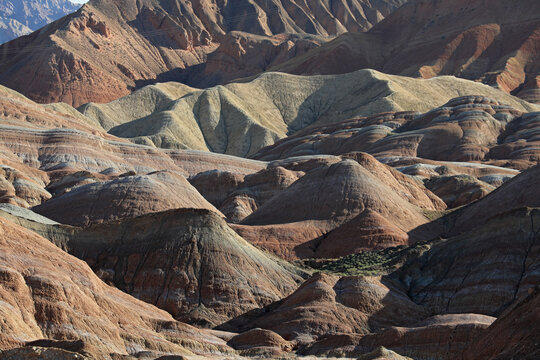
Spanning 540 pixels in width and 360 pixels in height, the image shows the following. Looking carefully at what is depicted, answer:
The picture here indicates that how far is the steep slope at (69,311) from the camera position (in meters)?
33.3

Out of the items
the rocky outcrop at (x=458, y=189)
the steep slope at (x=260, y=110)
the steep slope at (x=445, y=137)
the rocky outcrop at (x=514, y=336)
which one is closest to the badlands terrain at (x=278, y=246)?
the rocky outcrop at (x=514, y=336)

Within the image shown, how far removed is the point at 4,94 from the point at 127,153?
2260 cm

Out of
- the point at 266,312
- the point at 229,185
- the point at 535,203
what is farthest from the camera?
the point at 229,185

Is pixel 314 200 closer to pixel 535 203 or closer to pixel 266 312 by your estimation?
pixel 535 203

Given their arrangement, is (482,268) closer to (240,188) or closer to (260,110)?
(240,188)

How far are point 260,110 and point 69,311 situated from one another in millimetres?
162109

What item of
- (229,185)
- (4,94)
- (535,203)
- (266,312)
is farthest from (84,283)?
(4,94)

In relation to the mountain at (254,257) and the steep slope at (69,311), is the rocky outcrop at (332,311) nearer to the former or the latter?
the mountain at (254,257)

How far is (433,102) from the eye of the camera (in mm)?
182250

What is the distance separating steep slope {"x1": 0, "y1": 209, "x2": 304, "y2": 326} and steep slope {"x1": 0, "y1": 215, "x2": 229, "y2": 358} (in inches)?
292

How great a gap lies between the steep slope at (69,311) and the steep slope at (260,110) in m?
128

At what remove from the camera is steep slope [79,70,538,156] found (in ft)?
584

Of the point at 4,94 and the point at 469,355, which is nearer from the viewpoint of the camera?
the point at 469,355

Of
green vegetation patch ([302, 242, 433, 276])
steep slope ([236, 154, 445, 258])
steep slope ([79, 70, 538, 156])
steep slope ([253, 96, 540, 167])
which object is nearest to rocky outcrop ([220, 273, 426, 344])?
green vegetation patch ([302, 242, 433, 276])
